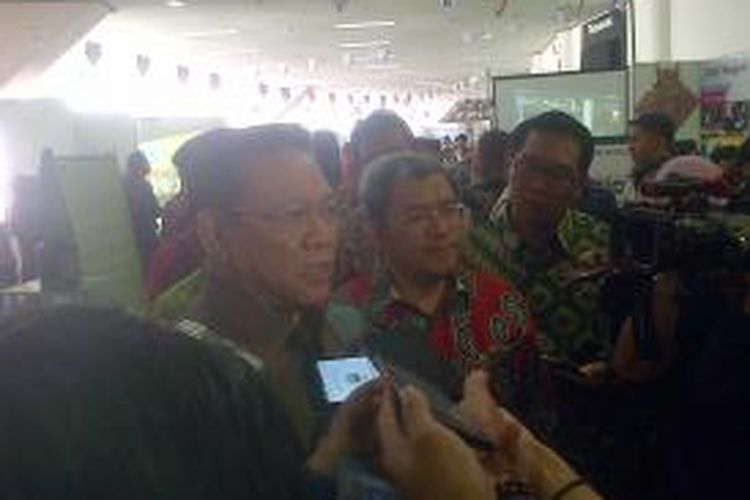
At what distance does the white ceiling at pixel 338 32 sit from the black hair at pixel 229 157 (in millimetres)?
10843

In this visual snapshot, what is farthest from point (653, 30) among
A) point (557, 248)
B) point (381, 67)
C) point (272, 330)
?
point (381, 67)

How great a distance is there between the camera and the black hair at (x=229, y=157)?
158 centimetres

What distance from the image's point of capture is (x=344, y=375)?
4.17ft

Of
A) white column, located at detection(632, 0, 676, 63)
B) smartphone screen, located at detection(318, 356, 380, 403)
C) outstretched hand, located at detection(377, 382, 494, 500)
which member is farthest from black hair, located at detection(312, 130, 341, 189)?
white column, located at detection(632, 0, 676, 63)

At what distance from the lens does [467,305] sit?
2.17 meters

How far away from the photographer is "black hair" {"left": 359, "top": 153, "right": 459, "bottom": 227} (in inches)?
88.3

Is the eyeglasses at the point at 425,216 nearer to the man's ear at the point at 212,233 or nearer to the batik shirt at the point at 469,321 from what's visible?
the batik shirt at the point at 469,321

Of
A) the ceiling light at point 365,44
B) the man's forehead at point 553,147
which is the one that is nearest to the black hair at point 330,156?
the man's forehead at point 553,147

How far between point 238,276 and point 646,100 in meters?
5.90

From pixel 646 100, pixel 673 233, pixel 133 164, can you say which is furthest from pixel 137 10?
pixel 673 233

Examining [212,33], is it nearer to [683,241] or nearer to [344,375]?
[683,241]

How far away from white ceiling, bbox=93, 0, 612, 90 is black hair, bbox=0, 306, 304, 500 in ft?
38.9

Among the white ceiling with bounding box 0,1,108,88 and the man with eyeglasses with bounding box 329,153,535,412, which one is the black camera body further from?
the white ceiling with bounding box 0,1,108,88

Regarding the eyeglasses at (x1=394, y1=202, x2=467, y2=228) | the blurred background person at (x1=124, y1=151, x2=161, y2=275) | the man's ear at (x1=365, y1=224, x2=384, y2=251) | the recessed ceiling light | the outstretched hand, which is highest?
the recessed ceiling light
